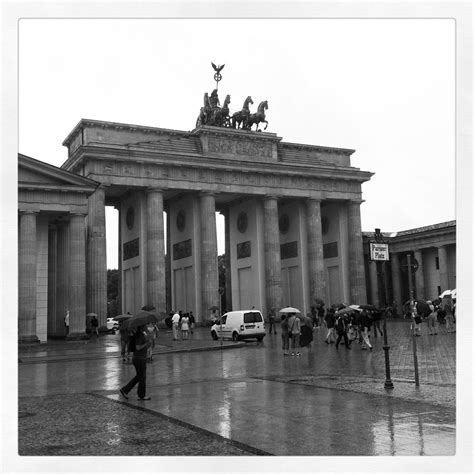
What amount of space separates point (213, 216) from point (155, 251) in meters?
6.48

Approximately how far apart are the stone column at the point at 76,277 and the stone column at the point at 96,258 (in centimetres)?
1096

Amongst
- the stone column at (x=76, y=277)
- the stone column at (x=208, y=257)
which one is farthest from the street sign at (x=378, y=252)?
the stone column at (x=208, y=257)

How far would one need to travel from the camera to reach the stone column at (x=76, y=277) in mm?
37056

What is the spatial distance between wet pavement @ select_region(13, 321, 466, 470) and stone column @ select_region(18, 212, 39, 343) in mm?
11990

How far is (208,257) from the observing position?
5512 centimetres

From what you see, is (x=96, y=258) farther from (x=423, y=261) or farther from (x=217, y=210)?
(x=423, y=261)

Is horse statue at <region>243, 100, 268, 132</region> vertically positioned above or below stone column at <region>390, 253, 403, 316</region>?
above

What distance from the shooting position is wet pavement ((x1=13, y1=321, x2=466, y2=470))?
27.4ft

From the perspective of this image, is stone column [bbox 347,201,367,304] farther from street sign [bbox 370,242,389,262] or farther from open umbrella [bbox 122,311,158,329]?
open umbrella [bbox 122,311,158,329]

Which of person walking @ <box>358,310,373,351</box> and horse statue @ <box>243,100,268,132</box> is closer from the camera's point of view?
person walking @ <box>358,310,373,351</box>

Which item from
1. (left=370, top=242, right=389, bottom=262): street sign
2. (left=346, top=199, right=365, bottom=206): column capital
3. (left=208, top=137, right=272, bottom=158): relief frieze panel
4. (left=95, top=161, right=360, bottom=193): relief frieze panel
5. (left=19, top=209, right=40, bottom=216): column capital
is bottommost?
(left=370, top=242, right=389, bottom=262): street sign

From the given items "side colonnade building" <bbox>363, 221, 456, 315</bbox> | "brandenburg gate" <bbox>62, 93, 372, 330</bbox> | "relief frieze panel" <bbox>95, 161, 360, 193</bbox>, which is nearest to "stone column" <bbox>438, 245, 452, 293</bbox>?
"side colonnade building" <bbox>363, 221, 456, 315</bbox>

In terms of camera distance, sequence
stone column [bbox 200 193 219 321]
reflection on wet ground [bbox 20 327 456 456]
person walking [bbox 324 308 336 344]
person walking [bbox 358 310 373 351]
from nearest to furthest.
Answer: reflection on wet ground [bbox 20 327 456 456]
person walking [bbox 358 310 373 351]
person walking [bbox 324 308 336 344]
stone column [bbox 200 193 219 321]
